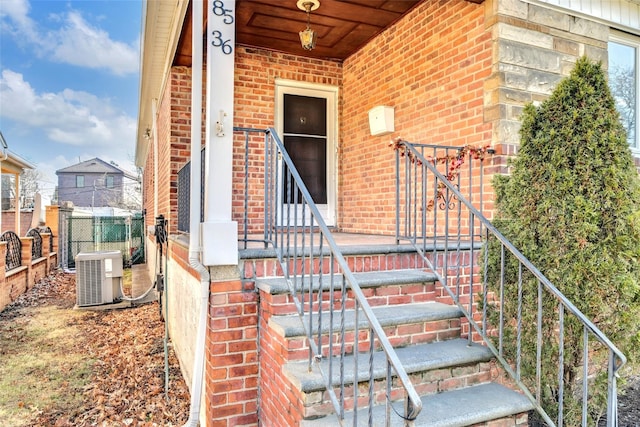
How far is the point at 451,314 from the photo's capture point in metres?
2.68

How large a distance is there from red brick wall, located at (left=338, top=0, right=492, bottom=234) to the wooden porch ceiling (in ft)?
0.67

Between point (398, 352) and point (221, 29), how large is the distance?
2.31 meters

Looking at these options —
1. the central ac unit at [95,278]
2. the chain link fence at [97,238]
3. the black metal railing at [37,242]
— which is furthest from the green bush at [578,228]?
the chain link fence at [97,238]

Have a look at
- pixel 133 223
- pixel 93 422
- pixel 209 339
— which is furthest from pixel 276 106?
pixel 133 223

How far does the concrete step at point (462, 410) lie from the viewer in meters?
1.97

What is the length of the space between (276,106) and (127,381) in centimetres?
351

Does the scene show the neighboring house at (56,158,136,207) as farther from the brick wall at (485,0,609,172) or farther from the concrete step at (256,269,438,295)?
the brick wall at (485,0,609,172)

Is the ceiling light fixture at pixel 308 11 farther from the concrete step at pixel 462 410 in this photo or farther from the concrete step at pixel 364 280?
the concrete step at pixel 462 410

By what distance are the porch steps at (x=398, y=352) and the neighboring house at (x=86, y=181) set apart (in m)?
35.5

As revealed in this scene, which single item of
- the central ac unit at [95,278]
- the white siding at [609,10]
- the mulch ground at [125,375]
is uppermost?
the white siding at [609,10]

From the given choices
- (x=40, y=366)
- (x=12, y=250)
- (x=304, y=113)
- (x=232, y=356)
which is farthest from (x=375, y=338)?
(x=12, y=250)

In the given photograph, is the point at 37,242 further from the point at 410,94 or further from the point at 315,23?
the point at 410,94

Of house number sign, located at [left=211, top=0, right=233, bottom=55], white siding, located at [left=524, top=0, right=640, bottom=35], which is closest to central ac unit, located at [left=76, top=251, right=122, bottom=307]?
house number sign, located at [left=211, top=0, right=233, bottom=55]

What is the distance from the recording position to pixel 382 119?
14.8 ft
